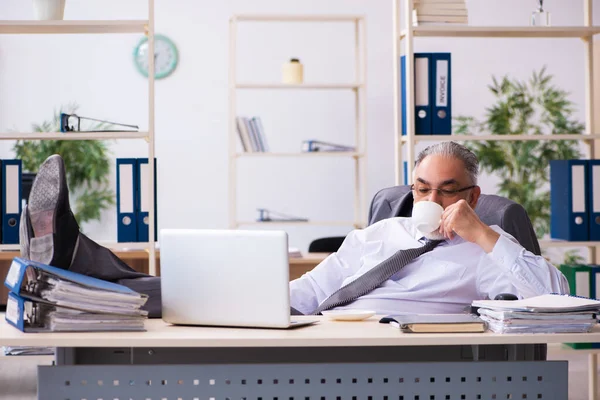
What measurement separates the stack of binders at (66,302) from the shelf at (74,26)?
2100 mm

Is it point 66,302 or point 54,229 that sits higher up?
point 54,229

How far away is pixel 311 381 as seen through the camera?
1688mm

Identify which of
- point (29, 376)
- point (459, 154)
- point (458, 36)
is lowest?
point (29, 376)

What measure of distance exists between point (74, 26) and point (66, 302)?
2244 mm

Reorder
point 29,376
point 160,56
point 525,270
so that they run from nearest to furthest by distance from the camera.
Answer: point 525,270, point 29,376, point 160,56

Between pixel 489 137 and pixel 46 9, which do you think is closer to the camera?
pixel 46 9

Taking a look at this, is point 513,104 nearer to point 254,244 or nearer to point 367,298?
point 367,298

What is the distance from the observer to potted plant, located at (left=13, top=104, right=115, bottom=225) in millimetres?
5906

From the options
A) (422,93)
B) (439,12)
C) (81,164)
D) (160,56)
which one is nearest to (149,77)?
(422,93)

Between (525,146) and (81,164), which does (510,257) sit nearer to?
(525,146)

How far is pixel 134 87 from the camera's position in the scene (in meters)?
6.49

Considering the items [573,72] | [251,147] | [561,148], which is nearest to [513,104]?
[561,148]

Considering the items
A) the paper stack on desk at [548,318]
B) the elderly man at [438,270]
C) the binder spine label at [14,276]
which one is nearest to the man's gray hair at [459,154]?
the elderly man at [438,270]

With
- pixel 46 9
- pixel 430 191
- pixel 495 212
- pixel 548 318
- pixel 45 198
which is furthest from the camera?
pixel 46 9
